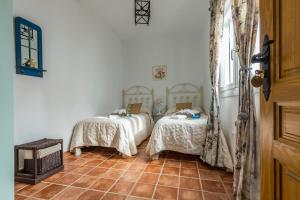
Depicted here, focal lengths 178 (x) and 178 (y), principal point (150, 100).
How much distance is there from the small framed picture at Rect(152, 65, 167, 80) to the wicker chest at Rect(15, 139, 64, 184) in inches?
124

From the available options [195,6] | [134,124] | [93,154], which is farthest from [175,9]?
[93,154]

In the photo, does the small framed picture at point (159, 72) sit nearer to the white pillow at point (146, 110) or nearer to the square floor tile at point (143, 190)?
the white pillow at point (146, 110)

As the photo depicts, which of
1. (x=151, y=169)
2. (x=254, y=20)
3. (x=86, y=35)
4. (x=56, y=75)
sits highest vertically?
(x=86, y=35)

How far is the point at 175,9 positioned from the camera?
11.3ft

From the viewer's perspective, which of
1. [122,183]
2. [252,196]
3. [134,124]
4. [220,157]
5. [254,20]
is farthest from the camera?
[134,124]

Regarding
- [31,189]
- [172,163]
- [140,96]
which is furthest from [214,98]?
[140,96]

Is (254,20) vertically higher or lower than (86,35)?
lower

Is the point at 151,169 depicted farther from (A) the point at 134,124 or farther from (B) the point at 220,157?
(A) the point at 134,124

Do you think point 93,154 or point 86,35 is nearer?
point 93,154

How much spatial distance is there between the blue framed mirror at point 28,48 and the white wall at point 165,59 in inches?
111

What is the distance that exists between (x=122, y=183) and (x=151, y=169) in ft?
1.66

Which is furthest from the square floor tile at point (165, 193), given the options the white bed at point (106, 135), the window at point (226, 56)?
the window at point (226, 56)

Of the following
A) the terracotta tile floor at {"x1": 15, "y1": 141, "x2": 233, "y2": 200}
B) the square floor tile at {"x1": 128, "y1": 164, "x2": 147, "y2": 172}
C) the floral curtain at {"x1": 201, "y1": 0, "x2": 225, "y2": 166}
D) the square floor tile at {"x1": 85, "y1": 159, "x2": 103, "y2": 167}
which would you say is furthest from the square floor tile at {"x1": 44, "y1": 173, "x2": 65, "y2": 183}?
the floral curtain at {"x1": 201, "y1": 0, "x2": 225, "y2": 166}

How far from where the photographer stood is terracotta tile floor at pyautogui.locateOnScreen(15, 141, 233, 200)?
5.43ft
